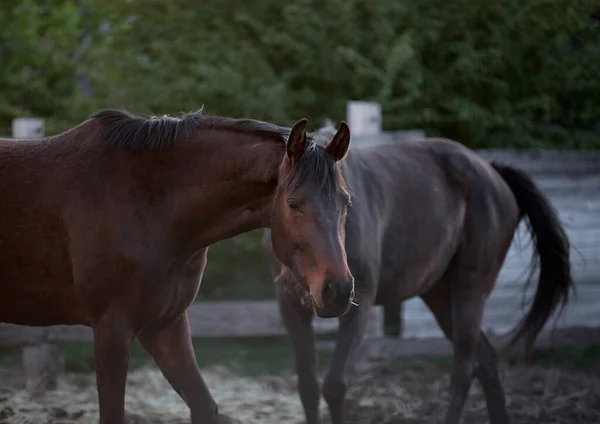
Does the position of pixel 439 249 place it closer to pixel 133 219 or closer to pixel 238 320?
pixel 238 320

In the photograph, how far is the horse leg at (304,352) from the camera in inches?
194

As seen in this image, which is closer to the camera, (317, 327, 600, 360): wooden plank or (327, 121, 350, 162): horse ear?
(327, 121, 350, 162): horse ear

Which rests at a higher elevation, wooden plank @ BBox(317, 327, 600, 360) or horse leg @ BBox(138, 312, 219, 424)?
horse leg @ BBox(138, 312, 219, 424)

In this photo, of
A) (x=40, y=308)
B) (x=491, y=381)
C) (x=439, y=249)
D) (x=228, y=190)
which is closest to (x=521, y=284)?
(x=491, y=381)

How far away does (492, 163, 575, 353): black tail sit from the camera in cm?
579

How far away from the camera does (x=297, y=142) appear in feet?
11.2

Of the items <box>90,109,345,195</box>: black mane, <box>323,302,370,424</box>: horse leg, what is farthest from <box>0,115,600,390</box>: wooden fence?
<box>90,109,345,195</box>: black mane

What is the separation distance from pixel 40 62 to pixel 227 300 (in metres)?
2.58

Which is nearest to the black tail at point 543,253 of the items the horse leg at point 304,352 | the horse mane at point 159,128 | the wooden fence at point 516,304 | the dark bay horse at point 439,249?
the dark bay horse at point 439,249

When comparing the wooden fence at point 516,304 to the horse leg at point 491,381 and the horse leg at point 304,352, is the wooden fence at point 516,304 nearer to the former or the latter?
the horse leg at point 491,381

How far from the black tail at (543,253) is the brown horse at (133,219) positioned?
2635 millimetres

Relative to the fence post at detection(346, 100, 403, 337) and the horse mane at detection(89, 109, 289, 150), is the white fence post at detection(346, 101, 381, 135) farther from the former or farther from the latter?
the horse mane at detection(89, 109, 289, 150)

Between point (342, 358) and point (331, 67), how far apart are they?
3.11m

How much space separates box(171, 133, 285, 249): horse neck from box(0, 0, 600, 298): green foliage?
3.16 metres
